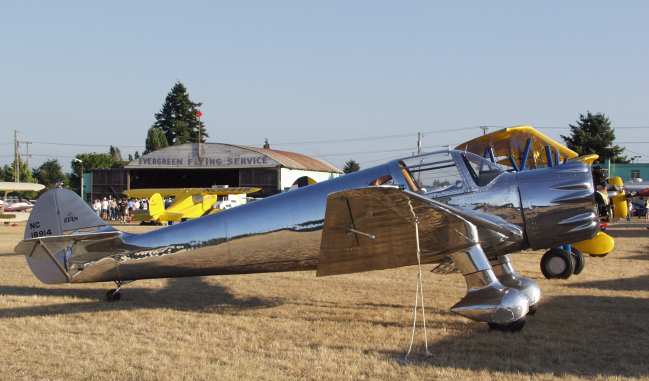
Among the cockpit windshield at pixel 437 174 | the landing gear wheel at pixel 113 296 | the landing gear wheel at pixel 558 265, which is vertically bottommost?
the landing gear wheel at pixel 113 296

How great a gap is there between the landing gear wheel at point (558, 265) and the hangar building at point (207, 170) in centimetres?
3535

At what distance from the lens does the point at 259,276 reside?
1022 centimetres

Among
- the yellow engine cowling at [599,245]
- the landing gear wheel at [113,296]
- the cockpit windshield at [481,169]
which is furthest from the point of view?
the yellow engine cowling at [599,245]

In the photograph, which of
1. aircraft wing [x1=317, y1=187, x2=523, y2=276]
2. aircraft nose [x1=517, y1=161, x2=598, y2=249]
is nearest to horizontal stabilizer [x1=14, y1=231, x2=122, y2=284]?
aircraft wing [x1=317, y1=187, x2=523, y2=276]

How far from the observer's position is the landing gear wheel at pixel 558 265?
8805 mm

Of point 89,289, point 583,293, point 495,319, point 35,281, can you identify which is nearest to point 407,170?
point 495,319

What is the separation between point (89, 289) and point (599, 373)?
23.8 ft

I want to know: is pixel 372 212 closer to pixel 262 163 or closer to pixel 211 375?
pixel 211 375

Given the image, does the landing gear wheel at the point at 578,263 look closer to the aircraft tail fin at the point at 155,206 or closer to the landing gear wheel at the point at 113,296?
the landing gear wheel at the point at 113,296

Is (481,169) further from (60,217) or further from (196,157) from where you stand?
(196,157)

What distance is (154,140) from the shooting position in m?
77.2

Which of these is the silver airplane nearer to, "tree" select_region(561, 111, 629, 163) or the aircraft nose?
the aircraft nose

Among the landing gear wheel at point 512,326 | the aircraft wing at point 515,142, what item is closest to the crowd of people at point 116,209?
the aircraft wing at point 515,142

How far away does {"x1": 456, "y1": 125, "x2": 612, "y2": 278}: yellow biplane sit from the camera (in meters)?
8.91
